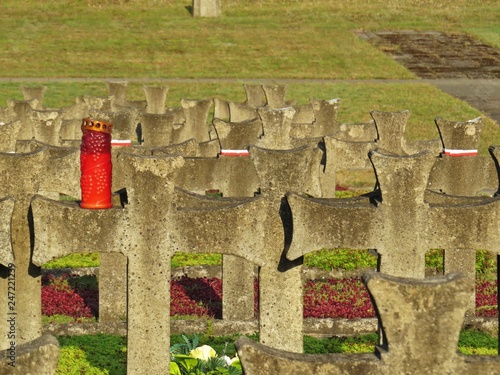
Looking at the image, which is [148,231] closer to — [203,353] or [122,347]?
[203,353]

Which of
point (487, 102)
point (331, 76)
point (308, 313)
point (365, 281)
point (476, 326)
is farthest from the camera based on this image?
point (331, 76)

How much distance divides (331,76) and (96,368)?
30643 mm

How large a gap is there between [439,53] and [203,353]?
36.3m

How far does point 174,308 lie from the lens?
15.2m

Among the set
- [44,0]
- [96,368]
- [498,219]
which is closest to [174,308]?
[96,368]

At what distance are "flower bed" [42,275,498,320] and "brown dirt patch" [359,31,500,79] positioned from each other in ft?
86.5

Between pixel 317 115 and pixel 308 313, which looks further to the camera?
pixel 317 115

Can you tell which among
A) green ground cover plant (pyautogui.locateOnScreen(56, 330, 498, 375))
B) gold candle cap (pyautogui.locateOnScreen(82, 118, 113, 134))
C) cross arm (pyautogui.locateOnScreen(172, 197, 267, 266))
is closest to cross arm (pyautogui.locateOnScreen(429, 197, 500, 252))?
cross arm (pyautogui.locateOnScreen(172, 197, 267, 266))

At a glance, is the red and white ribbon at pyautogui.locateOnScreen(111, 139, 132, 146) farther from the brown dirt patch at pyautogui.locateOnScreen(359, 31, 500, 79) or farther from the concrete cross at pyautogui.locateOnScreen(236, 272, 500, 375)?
the brown dirt patch at pyautogui.locateOnScreen(359, 31, 500, 79)

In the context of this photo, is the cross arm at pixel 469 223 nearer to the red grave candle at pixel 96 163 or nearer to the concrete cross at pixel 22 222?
the red grave candle at pixel 96 163

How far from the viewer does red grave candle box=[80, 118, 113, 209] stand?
9734 mm

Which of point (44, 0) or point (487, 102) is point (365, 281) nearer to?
point (487, 102)

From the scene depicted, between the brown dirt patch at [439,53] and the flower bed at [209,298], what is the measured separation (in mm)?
26366

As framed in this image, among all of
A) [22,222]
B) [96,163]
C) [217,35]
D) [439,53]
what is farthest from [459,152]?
[217,35]
